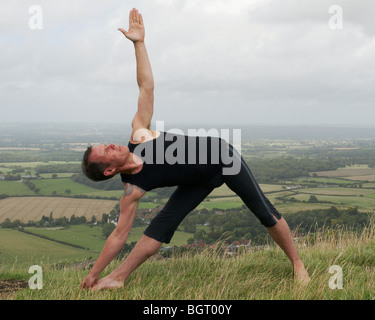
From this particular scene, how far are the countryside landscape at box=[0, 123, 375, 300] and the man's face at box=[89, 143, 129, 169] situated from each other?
1127 millimetres

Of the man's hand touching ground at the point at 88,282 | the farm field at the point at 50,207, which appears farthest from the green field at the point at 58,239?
the man's hand touching ground at the point at 88,282

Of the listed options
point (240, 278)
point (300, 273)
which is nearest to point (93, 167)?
point (240, 278)

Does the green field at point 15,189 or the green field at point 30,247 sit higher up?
the green field at point 15,189

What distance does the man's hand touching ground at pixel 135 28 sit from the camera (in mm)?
3641

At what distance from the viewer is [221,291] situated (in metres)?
3.57

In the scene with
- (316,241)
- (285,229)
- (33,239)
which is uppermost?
(285,229)

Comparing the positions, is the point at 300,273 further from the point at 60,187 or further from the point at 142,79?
the point at 60,187

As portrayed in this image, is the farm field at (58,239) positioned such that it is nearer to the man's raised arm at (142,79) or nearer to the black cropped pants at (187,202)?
the black cropped pants at (187,202)
